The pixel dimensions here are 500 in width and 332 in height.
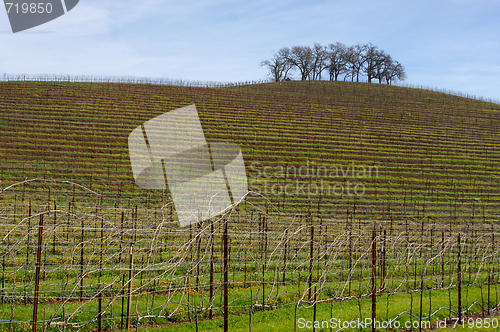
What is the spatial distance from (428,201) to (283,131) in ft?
45.0

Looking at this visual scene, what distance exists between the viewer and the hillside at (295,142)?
74.8ft

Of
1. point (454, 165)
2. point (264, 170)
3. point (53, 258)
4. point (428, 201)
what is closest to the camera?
point (53, 258)

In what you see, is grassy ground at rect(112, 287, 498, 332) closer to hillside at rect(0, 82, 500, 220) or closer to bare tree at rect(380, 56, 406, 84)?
hillside at rect(0, 82, 500, 220)

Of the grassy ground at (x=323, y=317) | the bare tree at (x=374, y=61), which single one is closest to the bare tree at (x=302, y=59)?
the bare tree at (x=374, y=61)

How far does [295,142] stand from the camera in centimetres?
3108

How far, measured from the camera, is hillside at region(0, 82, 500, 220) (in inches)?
898

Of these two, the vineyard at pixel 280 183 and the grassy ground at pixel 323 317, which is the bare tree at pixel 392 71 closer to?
the vineyard at pixel 280 183

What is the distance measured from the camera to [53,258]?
11180 mm

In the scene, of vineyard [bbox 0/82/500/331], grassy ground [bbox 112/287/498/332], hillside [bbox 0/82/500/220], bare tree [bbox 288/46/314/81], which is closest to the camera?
grassy ground [bbox 112/287/498/332]

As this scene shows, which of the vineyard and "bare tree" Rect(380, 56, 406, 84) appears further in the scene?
"bare tree" Rect(380, 56, 406, 84)

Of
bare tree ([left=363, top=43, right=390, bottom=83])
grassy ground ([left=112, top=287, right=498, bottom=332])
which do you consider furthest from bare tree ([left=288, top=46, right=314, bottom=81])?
grassy ground ([left=112, top=287, right=498, bottom=332])

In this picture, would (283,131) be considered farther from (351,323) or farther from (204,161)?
(351,323)

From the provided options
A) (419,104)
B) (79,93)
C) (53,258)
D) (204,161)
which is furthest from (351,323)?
(419,104)

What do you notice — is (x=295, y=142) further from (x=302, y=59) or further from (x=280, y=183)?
(x=302, y=59)
